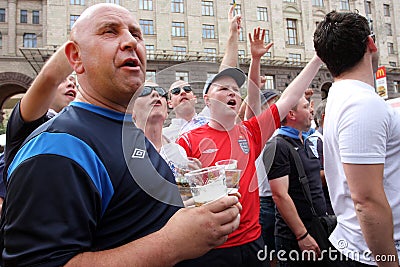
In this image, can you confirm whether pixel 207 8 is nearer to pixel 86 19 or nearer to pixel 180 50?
pixel 180 50

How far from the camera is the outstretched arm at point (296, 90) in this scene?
7.84ft

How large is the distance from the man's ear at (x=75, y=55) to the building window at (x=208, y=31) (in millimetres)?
25524

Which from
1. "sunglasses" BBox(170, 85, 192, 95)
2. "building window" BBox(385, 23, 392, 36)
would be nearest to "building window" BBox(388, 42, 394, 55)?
"building window" BBox(385, 23, 392, 36)

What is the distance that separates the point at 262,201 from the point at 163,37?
2279 cm

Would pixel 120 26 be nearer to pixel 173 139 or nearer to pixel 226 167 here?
pixel 173 139

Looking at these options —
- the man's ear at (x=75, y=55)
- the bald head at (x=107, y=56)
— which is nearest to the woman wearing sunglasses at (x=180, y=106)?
the bald head at (x=107, y=56)

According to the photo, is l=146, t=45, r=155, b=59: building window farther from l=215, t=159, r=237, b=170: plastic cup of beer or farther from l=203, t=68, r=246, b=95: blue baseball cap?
l=215, t=159, r=237, b=170: plastic cup of beer

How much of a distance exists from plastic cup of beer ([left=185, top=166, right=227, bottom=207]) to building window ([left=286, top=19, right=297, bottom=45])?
94.4 feet

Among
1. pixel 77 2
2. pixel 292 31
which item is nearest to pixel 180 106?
pixel 77 2

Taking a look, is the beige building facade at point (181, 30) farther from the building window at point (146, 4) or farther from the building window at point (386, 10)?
the building window at point (386, 10)

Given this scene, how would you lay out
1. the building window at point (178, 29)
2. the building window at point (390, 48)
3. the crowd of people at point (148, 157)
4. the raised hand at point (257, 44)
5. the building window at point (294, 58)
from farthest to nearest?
the building window at point (390, 48), the building window at point (294, 58), the building window at point (178, 29), the raised hand at point (257, 44), the crowd of people at point (148, 157)

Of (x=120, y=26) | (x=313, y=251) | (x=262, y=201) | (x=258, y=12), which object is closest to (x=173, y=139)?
(x=120, y=26)

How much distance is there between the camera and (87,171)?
3.20 ft

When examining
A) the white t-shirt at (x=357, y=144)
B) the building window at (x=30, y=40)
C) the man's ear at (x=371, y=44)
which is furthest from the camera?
the building window at (x=30, y=40)
